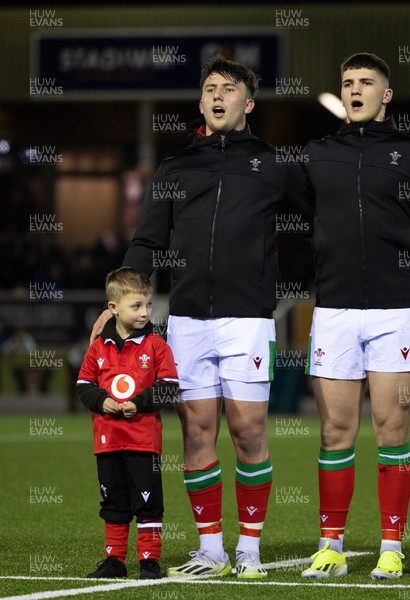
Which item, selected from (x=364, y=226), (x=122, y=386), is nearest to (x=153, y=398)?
(x=122, y=386)

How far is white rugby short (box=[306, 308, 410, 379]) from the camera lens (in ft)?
→ 22.7

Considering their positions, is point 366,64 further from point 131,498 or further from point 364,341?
point 131,498

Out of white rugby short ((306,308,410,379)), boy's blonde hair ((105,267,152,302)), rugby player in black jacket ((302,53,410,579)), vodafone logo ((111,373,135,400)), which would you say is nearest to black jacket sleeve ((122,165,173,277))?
boy's blonde hair ((105,267,152,302))

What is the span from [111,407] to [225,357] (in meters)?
0.65

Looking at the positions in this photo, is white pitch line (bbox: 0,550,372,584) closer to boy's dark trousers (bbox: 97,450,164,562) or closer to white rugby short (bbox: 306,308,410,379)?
boy's dark trousers (bbox: 97,450,164,562)

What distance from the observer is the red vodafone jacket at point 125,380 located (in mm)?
6766

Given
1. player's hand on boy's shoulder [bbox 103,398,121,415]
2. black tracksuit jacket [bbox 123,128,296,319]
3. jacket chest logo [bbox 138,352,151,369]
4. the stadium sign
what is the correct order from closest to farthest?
player's hand on boy's shoulder [bbox 103,398,121,415]
jacket chest logo [bbox 138,352,151,369]
black tracksuit jacket [bbox 123,128,296,319]
the stadium sign

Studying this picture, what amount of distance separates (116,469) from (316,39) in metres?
20.8

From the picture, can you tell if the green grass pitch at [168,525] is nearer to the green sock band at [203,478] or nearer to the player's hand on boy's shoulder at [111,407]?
the green sock band at [203,478]

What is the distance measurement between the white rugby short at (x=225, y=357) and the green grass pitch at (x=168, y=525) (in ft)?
3.05

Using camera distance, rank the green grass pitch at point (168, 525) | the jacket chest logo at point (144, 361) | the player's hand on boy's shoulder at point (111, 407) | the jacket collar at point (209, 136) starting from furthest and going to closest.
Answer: the jacket collar at point (209, 136), the jacket chest logo at point (144, 361), the player's hand on boy's shoulder at point (111, 407), the green grass pitch at point (168, 525)

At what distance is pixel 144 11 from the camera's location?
87.8 ft

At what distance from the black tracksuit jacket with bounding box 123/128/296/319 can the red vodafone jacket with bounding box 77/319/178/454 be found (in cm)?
32

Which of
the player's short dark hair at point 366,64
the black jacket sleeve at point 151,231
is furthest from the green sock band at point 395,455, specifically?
the player's short dark hair at point 366,64
